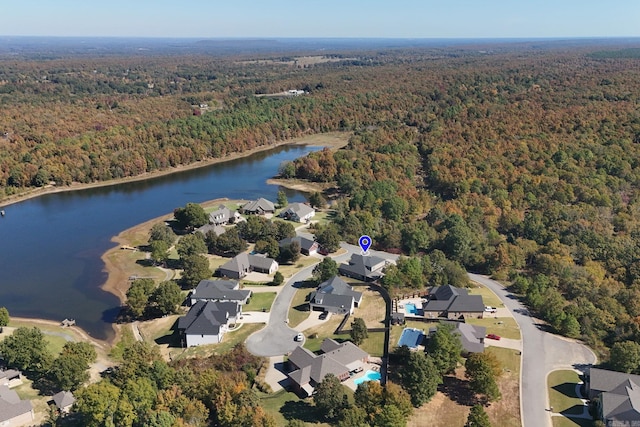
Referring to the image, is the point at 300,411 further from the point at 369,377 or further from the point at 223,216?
the point at 223,216

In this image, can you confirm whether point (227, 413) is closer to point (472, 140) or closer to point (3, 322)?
point (3, 322)

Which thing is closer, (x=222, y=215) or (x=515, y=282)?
(x=515, y=282)

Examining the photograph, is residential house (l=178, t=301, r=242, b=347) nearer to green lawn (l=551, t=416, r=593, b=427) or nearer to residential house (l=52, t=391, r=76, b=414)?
residential house (l=52, t=391, r=76, b=414)

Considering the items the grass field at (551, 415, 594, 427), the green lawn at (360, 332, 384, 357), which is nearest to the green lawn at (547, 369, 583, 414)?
the grass field at (551, 415, 594, 427)

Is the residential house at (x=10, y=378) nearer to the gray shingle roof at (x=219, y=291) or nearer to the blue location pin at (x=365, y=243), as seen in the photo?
the gray shingle roof at (x=219, y=291)

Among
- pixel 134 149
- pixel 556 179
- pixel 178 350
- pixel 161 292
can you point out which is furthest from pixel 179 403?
pixel 134 149

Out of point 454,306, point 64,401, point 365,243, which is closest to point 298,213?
point 365,243
